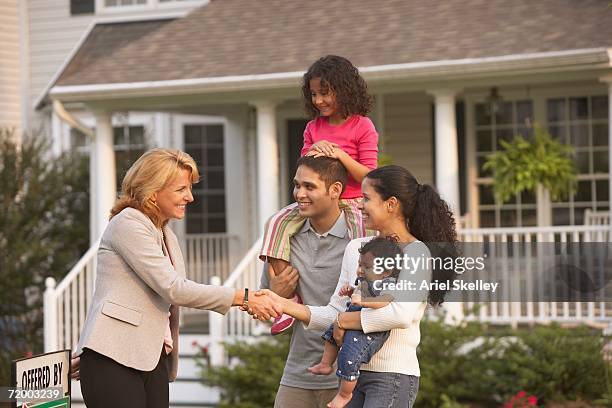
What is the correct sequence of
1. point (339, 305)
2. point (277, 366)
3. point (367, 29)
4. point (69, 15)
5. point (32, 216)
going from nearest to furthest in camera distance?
point (339, 305) < point (277, 366) < point (367, 29) < point (32, 216) < point (69, 15)

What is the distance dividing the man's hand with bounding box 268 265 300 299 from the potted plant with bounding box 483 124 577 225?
6993 millimetres

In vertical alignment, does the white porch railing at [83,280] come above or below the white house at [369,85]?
below

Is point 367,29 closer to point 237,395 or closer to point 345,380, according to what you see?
point 237,395

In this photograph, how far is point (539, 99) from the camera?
13023 millimetres

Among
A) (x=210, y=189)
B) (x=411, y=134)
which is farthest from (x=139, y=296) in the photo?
(x=210, y=189)

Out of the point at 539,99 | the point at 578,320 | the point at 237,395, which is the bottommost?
the point at 237,395

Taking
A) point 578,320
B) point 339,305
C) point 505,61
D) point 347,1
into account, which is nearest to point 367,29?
point 347,1

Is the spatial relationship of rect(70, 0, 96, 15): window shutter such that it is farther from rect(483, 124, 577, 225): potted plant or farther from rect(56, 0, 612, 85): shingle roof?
rect(483, 124, 577, 225): potted plant

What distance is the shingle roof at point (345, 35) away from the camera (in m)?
11.4

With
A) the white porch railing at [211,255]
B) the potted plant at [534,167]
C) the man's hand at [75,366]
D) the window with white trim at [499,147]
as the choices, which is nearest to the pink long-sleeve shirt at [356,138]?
the man's hand at [75,366]

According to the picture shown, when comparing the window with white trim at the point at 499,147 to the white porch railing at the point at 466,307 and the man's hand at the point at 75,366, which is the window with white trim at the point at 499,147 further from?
the man's hand at the point at 75,366

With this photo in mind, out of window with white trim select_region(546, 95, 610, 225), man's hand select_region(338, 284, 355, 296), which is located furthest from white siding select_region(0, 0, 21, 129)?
man's hand select_region(338, 284, 355, 296)

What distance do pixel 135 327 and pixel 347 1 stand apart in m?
9.08

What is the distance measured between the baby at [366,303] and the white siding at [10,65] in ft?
43.5
